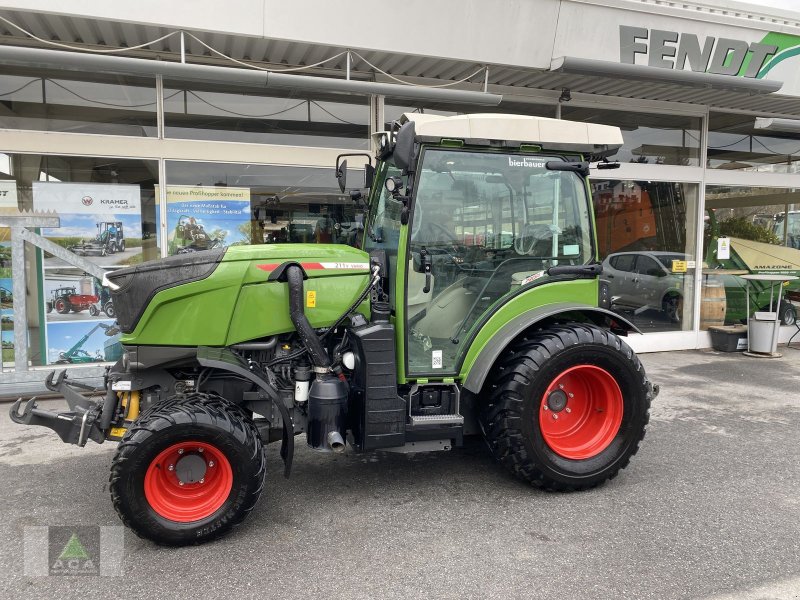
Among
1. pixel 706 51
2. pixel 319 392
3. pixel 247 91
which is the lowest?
pixel 319 392

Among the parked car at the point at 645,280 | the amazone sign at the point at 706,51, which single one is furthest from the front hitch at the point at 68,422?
the parked car at the point at 645,280

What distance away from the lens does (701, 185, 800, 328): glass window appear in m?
8.59

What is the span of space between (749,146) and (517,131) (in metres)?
7.00

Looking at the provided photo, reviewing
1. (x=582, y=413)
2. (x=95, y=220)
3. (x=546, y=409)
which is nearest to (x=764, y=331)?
(x=582, y=413)

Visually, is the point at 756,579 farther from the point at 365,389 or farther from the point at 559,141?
the point at 559,141

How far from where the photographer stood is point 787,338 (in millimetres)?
9039

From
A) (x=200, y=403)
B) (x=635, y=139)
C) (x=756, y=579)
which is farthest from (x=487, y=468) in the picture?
(x=635, y=139)

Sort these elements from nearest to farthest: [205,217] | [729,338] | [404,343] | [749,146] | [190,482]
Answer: [190,482] → [404,343] → [205,217] → [729,338] → [749,146]

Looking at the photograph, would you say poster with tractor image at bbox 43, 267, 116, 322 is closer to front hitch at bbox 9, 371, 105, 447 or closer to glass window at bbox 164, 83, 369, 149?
glass window at bbox 164, 83, 369, 149

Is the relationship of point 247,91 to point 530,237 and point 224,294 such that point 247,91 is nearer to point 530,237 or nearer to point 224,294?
point 224,294

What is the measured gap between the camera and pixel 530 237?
12.4ft

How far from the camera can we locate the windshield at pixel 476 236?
11.5 feet

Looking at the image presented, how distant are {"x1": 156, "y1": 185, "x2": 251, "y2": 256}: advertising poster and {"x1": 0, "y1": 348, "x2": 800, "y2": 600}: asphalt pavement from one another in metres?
2.55

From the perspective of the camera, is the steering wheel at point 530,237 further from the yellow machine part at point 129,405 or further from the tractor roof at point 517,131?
the yellow machine part at point 129,405
